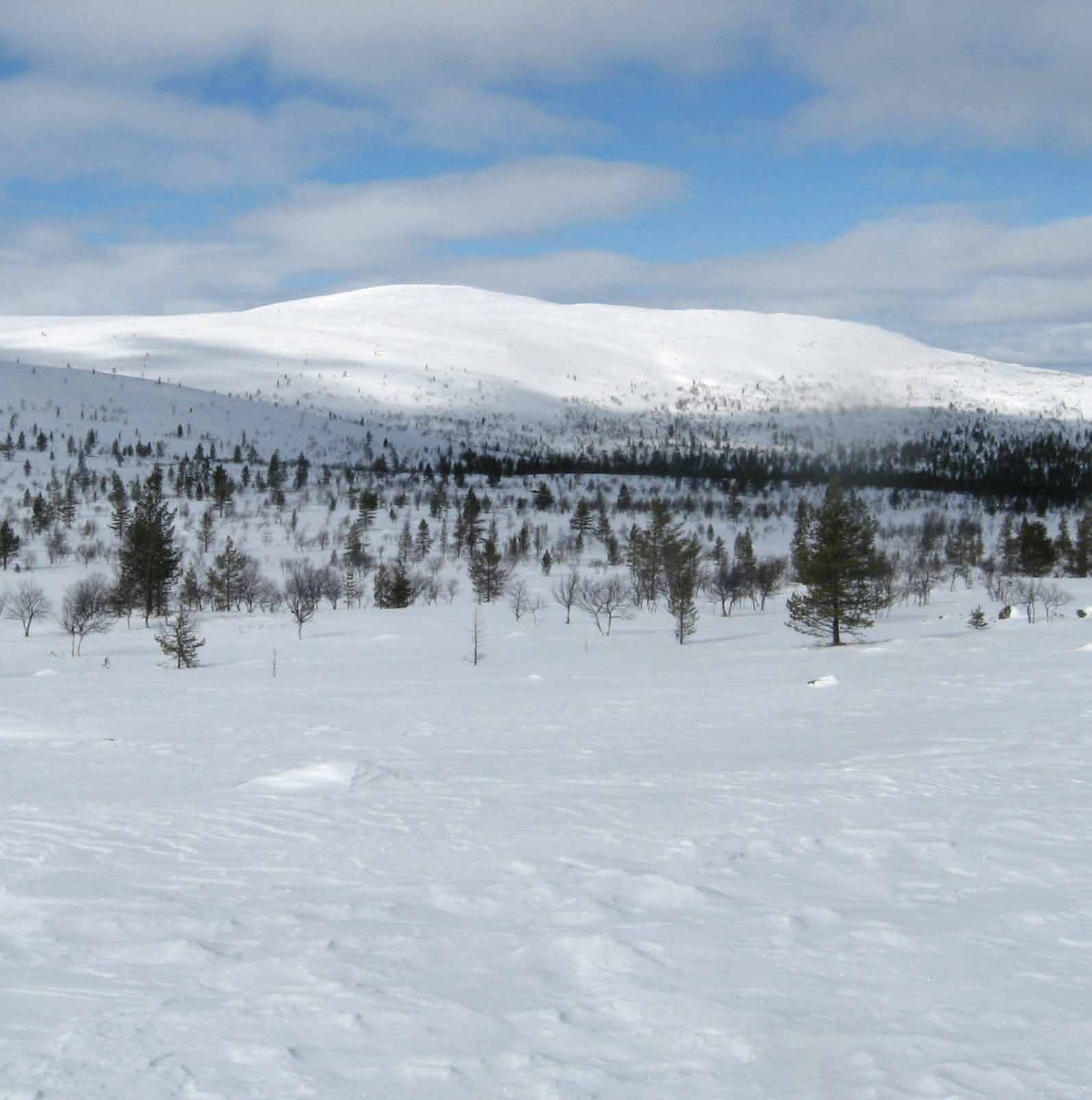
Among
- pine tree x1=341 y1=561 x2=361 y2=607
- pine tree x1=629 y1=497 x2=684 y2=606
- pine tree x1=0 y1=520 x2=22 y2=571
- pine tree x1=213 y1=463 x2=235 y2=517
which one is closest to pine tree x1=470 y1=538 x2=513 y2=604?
pine tree x1=341 y1=561 x2=361 y2=607

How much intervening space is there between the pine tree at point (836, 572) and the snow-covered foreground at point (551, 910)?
2113cm

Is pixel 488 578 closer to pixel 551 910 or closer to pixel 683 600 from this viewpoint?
pixel 683 600

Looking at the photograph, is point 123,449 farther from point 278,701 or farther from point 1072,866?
point 1072,866

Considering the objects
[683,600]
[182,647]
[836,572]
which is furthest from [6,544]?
[836,572]

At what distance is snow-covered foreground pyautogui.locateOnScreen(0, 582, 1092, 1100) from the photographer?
511 centimetres

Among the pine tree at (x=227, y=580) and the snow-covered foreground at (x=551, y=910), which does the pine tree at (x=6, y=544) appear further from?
the snow-covered foreground at (x=551, y=910)

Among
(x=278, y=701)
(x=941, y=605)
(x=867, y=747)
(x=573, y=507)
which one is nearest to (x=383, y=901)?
(x=867, y=747)

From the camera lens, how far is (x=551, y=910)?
7902 millimetres

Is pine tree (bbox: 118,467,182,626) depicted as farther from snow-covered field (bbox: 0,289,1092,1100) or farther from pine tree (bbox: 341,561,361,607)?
snow-covered field (bbox: 0,289,1092,1100)

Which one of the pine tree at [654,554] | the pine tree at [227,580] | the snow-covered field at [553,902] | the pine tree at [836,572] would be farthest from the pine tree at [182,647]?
the pine tree at [654,554]

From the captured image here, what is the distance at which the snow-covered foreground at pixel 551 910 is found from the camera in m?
A: 5.11

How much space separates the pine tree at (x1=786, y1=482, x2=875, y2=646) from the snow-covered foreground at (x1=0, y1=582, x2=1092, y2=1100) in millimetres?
21131

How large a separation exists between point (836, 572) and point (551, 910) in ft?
117

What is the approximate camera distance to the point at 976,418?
194m
